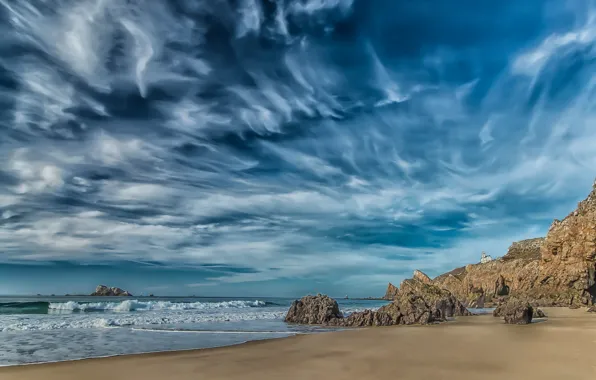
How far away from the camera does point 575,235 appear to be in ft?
163

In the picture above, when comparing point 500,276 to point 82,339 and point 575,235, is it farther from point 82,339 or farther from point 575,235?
point 82,339

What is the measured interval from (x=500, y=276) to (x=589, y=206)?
22.1 m

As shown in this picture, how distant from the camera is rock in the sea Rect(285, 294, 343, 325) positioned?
25547 millimetres

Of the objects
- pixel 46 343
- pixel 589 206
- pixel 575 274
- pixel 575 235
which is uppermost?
pixel 589 206

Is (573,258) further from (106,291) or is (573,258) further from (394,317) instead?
(106,291)

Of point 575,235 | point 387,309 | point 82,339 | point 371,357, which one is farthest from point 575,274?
point 82,339

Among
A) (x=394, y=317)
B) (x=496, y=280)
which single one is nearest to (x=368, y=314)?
(x=394, y=317)

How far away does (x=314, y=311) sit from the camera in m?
26.1

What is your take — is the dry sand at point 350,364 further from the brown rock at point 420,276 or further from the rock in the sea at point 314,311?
the brown rock at point 420,276

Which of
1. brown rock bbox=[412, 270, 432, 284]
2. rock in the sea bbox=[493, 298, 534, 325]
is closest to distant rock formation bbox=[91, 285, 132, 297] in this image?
brown rock bbox=[412, 270, 432, 284]

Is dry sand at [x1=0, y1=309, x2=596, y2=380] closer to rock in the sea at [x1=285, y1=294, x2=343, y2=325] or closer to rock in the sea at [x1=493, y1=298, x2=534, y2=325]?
rock in the sea at [x1=493, y1=298, x2=534, y2=325]

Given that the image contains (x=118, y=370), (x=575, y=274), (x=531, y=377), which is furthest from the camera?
(x=575, y=274)

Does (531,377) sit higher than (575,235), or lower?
lower

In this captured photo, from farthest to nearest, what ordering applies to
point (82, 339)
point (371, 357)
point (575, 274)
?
point (575, 274) < point (82, 339) < point (371, 357)
